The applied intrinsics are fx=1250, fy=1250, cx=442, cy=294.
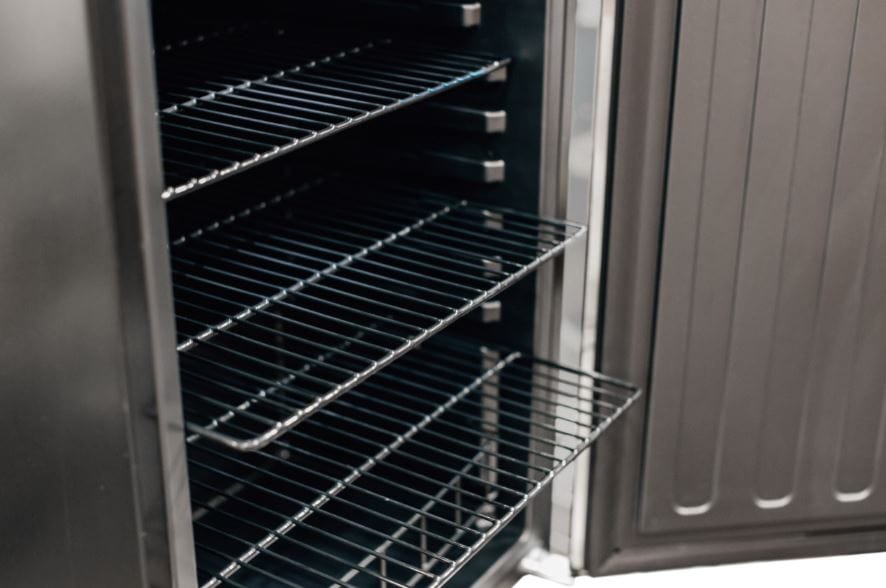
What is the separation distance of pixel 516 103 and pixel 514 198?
14 cm

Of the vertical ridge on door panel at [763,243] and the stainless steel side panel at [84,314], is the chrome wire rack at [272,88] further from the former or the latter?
the vertical ridge on door panel at [763,243]

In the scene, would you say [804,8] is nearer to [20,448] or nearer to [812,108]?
[812,108]

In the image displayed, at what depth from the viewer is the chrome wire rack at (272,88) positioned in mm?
1403

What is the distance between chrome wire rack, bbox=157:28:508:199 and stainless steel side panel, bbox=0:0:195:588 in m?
0.16

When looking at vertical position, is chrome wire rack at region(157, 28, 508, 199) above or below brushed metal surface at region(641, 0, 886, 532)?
above

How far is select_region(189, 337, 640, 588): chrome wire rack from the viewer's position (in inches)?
69.8

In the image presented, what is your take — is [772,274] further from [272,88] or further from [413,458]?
[272,88]

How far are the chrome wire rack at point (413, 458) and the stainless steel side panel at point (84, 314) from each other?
18.8 inches

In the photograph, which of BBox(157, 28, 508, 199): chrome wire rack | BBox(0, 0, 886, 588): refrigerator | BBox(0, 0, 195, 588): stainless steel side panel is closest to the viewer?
BBox(0, 0, 195, 588): stainless steel side panel

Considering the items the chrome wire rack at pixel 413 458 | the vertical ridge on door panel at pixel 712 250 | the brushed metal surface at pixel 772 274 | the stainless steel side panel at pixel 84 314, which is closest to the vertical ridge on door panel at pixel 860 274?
the brushed metal surface at pixel 772 274

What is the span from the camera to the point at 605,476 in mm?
1875

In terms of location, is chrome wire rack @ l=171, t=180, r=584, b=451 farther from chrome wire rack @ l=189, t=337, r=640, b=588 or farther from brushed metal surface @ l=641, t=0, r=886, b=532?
brushed metal surface @ l=641, t=0, r=886, b=532

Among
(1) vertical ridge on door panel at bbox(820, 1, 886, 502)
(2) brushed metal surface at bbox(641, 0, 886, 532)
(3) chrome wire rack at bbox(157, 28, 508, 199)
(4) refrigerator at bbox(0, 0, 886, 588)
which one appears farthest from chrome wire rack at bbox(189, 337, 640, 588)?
(3) chrome wire rack at bbox(157, 28, 508, 199)

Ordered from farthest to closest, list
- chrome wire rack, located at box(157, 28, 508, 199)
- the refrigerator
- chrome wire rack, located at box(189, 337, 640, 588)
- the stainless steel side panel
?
1. chrome wire rack, located at box(189, 337, 640, 588)
2. the refrigerator
3. chrome wire rack, located at box(157, 28, 508, 199)
4. the stainless steel side panel
